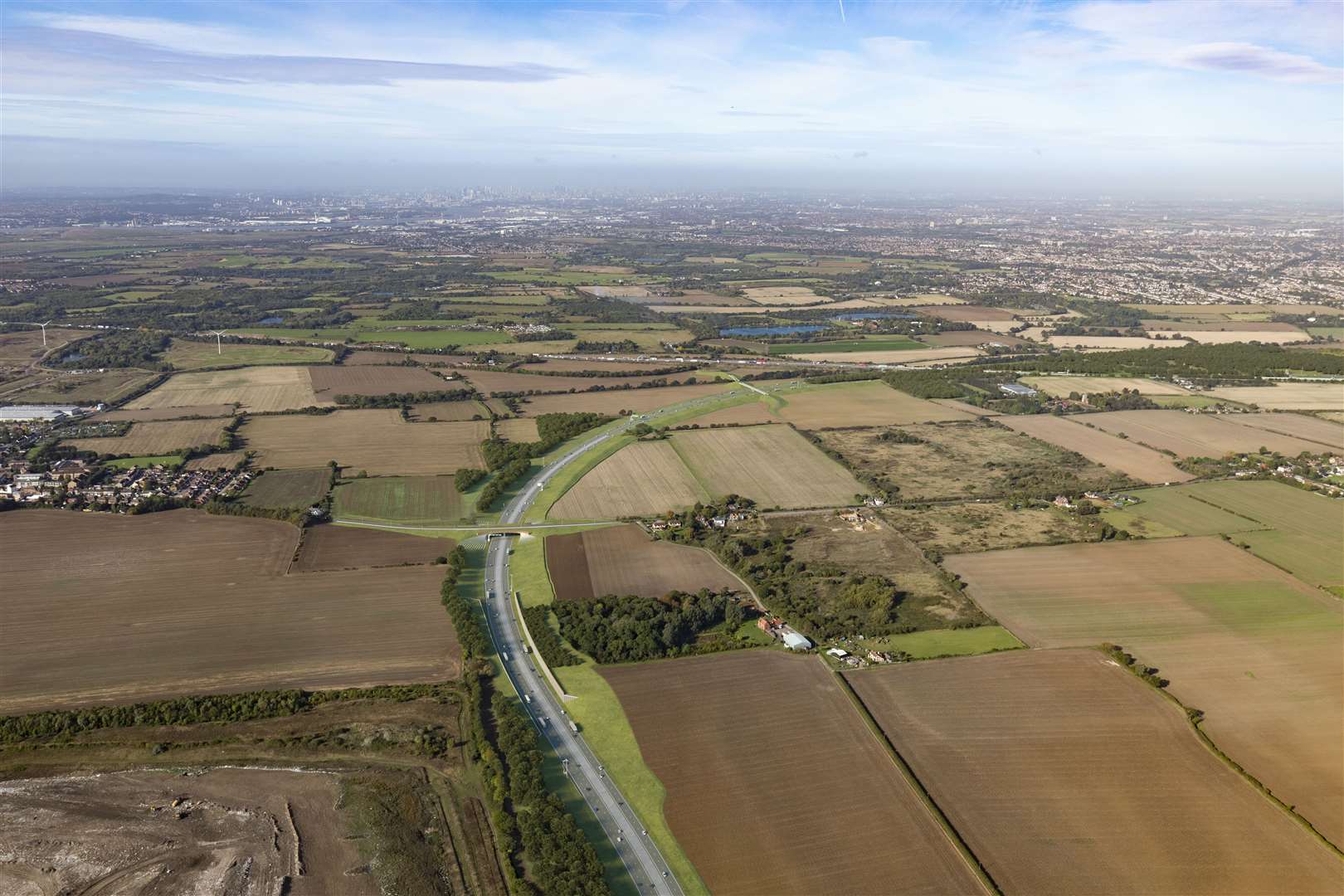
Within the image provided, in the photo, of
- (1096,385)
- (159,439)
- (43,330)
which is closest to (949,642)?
(159,439)

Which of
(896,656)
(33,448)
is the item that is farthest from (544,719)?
(33,448)

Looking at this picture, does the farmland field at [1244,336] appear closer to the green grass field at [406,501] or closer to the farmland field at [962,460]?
the farmland field at [962,460]

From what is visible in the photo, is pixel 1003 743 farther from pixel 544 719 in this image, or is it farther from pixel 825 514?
pixel 825 514

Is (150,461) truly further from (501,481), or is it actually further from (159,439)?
(501,481)

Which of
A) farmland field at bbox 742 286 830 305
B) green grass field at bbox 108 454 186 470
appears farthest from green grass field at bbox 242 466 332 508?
farmland field at bbox 742 286 830 305

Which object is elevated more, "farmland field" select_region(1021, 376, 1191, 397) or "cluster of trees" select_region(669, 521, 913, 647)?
"farmland field" select_region(1021, 376, 1191, 397)

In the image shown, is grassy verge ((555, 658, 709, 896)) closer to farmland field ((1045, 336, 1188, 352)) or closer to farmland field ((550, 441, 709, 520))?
farmland field ((550, 441, 709, 520))
